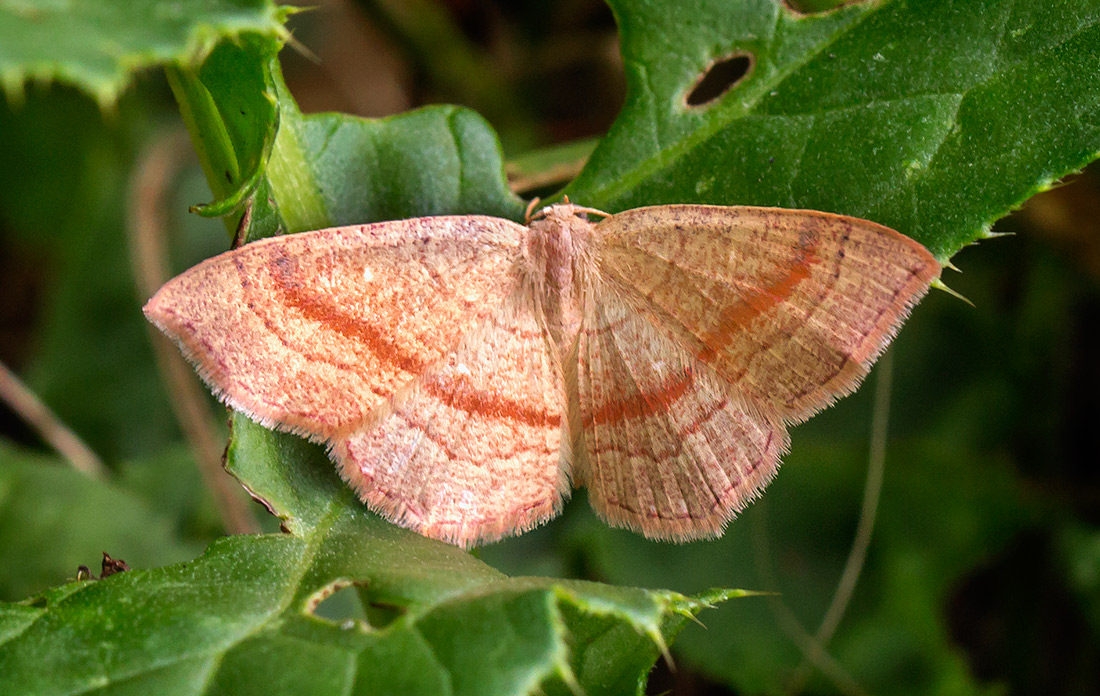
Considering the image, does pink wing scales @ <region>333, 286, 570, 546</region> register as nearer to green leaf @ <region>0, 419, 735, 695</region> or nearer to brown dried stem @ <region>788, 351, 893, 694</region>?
green leaf @ <region>0, 419, 735, 695</region>

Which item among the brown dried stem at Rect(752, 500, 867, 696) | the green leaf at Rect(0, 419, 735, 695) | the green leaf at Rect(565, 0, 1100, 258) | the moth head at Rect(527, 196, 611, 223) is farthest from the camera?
the brown dried stem at Rect(752, 500, 867, 696)

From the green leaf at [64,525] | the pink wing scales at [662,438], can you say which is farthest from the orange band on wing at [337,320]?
the green leaf at [64,525]

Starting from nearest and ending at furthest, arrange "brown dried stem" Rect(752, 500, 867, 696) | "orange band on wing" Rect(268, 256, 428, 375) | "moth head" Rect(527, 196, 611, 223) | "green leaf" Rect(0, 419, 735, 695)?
"green leaf" Rect(0, 419, 735, 695) < "orange band on wing" Rect(268, 256, 428, 375) < "moth head" Rect(527, 196, 611, 223) < "brown dried stem" Rect(752, 500, 867, 696)

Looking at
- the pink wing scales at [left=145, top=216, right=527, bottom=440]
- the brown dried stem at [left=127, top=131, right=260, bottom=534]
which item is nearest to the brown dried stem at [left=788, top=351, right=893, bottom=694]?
the pink wing scales at [left=145, top=216, right=527, bottom=440]

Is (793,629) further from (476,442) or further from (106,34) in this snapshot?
(106,34)

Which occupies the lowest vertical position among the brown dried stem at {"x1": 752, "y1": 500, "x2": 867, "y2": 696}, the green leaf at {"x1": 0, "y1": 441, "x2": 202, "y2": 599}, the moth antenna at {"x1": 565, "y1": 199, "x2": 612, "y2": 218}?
the green leaf at {"x1": 0, "y1": 441, "x2": 202, "y2": 599}

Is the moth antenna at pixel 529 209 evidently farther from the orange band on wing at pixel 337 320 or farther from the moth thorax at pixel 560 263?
the orange band on wing at pixel 337 320

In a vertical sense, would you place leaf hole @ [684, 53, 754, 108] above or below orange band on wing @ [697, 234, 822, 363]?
above
